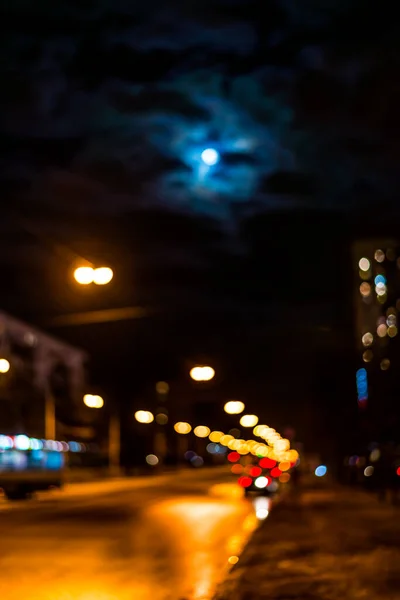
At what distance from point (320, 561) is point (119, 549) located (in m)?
5.33

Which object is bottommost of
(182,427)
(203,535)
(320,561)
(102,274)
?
(320,561)

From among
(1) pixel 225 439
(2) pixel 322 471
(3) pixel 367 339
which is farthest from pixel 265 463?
(1) pixel 225 439

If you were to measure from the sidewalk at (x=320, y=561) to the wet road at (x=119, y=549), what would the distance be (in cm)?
56

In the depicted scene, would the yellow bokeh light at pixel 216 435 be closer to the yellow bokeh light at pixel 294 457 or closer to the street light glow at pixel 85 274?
the yellow bokeh light at pixel 294 457

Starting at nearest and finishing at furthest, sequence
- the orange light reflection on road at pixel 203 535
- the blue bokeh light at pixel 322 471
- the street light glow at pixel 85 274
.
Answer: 1. the orange light reflection on road at pixel 203 535
2. the street light glow at pixel 85 274
3. the blue bokeh light at pixel 322 471

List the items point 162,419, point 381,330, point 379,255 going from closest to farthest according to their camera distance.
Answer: point 381,330 < point 379,255 < point 162,419

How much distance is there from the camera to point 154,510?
33406 millimetres

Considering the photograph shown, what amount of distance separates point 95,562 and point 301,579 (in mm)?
5079

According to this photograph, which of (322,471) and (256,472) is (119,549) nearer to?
(256,472)

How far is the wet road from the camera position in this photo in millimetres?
13609

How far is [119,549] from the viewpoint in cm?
1970

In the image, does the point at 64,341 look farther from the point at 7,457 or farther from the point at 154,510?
the point at 154,510

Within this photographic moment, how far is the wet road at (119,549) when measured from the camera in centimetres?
1361

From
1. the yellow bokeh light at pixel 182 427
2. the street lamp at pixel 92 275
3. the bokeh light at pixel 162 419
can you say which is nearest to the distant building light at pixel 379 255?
the yellow bokeh light at pixel 182 427
